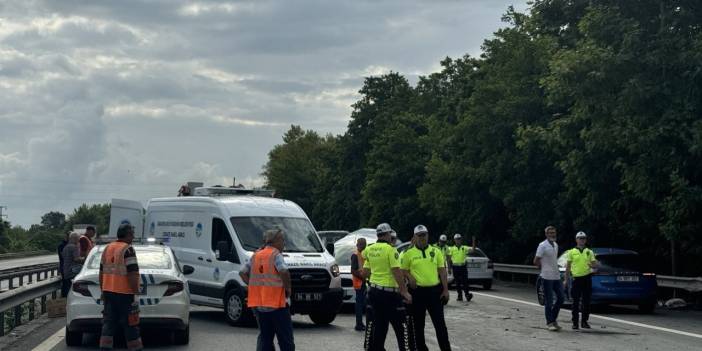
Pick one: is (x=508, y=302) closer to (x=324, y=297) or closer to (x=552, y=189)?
(x=324, y=297)

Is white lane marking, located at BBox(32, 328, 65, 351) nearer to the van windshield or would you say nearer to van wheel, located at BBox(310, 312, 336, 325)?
the van windshield

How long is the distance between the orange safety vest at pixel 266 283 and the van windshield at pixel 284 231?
22.7ft

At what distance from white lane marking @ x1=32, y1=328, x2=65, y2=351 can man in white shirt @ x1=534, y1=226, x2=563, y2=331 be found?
822 cm

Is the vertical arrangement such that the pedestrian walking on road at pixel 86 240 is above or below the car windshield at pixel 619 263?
above

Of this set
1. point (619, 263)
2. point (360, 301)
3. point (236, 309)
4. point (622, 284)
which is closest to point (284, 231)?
point (236, 309)

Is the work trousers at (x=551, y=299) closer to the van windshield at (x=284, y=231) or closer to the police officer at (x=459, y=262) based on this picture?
the van windshield at (x=284, y=231)

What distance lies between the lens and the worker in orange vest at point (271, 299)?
34.6 ft

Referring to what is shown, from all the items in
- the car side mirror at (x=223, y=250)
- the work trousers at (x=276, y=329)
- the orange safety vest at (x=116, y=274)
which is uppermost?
the car side mirror at (x=223, y=250)

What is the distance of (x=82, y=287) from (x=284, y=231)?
5253mm

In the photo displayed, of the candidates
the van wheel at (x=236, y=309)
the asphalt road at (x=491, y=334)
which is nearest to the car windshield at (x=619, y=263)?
the asphalt road at (x=491, y=334)

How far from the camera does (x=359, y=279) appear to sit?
54.2 feet

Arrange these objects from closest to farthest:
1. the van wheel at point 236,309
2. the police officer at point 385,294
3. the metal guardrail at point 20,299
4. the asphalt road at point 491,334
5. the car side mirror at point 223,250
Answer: the police officer at point 385,294
the asphalt road at point 491,334
the metal guardrail at point 20,299
the van wheel at point 236,309
the car side mirror at point 223,250

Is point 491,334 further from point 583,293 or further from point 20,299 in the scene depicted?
point 20,299

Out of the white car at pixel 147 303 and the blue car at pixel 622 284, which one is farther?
the blue car at pixel 622 284
